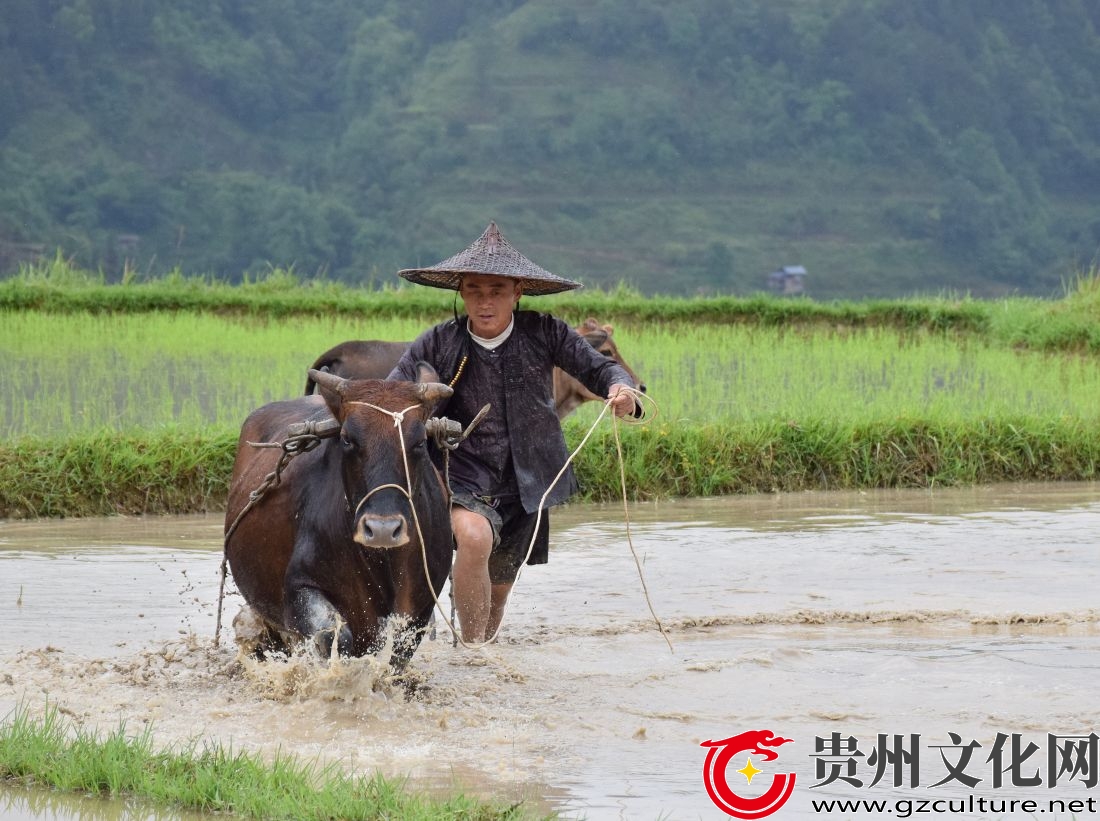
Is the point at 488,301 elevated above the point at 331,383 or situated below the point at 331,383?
above

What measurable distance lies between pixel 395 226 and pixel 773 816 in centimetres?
3514

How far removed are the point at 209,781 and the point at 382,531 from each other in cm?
83

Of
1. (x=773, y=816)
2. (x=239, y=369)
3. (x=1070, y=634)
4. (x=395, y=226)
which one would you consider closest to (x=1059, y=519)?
(x=1070, y=634)

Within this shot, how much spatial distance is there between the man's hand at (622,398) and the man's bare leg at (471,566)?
20.5 inches

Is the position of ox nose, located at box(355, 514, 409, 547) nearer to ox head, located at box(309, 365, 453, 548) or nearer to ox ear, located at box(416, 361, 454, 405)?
ox head, located at box(309, 365, 453, 548)

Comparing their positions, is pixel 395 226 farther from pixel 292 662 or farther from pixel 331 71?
pixel 292 662

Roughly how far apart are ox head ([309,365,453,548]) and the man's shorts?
0.55 meters

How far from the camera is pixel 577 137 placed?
4266 centimetres

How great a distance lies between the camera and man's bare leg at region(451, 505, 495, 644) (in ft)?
15.7

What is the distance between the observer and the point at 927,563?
22.2ft

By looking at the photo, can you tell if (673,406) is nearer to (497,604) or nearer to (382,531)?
(497,604)

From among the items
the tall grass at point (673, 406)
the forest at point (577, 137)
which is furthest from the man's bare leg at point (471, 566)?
the forest at point (577, 137)

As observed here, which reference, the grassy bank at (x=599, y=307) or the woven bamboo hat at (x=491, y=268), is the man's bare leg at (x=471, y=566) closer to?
the woven bamboo hat at (x=491, y=268)

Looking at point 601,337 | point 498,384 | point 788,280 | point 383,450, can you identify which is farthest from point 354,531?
point 788,280
